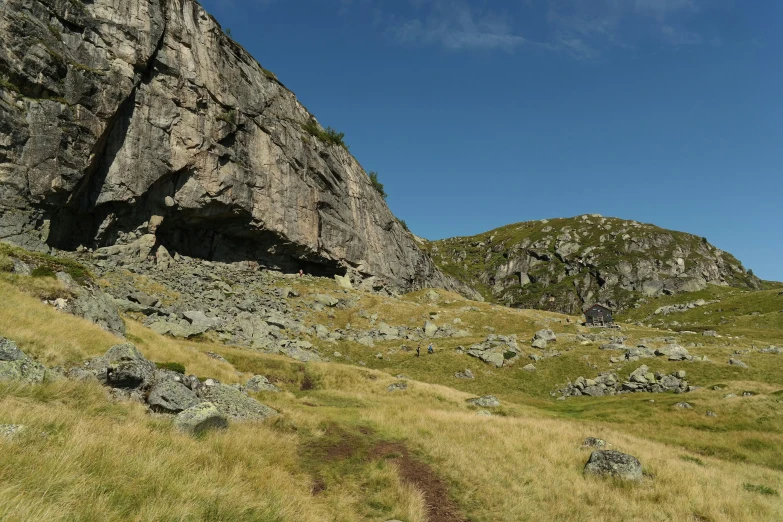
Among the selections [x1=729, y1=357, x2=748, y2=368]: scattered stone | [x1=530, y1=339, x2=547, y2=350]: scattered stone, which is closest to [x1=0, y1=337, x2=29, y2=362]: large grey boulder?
[x1=530, y1=339, x2=547, y2=350]: scattered stone

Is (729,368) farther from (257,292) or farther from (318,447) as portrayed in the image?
(257,292)

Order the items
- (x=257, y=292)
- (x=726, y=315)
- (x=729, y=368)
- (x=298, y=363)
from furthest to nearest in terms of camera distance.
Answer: (x=726, y=315) → (x=257, y=292) → (x=729, y=368) → (x=298, y=363)

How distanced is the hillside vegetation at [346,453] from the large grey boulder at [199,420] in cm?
57

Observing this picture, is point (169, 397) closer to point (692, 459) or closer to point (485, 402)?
point (692, 459)

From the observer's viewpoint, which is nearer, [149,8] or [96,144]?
[96,144]

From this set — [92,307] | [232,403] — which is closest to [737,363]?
[232,403]

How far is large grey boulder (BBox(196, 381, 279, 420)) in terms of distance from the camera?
15.1 metres

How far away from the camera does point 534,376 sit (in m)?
45.5

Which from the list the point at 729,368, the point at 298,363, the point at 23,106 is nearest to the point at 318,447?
the point at 298,363

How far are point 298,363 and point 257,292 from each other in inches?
1169

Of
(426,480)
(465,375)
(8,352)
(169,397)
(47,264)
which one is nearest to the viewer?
(8,352)

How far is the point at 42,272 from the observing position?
24.0 m

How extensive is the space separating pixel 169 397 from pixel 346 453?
21.6 ft

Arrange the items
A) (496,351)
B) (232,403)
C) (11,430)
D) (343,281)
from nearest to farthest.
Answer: (11,430)
(232,403)
(496,351)
(343,281)
